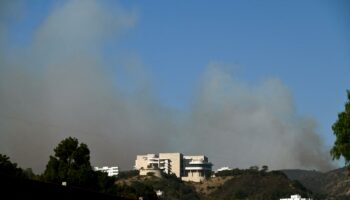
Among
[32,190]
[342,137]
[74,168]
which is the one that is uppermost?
[74,168]

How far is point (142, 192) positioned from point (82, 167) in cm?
2957

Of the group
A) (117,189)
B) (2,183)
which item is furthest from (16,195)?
(117,189)

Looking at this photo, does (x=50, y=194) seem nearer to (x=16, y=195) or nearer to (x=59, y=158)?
(x=16, y=195)

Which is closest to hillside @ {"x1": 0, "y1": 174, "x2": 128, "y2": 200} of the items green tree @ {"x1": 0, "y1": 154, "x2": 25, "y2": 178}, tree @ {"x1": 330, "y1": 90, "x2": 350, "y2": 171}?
tree @ {"x1": 330, "y1": 90, "x2": 350, "y2": 171}

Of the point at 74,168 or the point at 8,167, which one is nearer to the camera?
the point at 8,167

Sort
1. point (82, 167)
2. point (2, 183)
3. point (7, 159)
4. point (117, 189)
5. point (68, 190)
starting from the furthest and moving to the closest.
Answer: point (117, 189), point (82, 167), point (7, 159), point (68, 190), point (2, 183)

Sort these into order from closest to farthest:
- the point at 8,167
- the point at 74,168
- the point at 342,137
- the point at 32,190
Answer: the point at 32,190, the point at 342,137, the point at 8,167, the point at 74,168

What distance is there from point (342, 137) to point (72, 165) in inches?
2719

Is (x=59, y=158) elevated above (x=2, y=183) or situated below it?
above

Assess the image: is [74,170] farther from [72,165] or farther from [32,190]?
[32,190]

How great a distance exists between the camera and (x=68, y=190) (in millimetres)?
53406

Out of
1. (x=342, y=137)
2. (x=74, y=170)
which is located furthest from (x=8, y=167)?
(x=342, y=137)

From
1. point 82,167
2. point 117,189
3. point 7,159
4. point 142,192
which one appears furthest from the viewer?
point 142,192

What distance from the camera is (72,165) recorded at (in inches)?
4887
